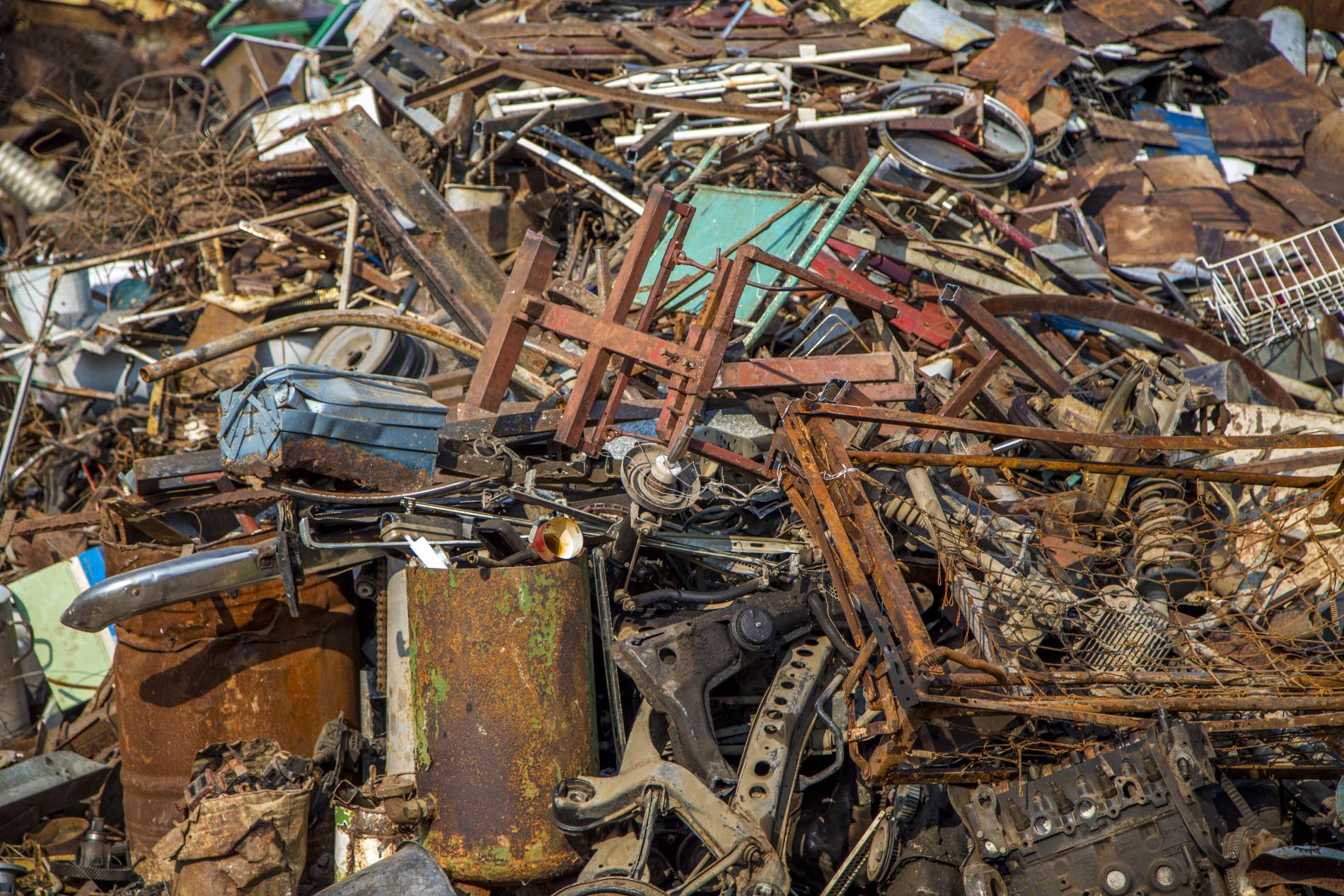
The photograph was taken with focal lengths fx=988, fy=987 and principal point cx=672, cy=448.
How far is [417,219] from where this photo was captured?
19.3ft

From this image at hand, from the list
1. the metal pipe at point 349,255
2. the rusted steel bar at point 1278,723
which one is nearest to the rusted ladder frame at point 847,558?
the rusted steel bar at point 1278,723

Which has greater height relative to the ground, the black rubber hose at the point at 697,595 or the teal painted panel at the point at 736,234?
the teal painted panel at the point at 736,234

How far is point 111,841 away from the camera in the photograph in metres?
4.66

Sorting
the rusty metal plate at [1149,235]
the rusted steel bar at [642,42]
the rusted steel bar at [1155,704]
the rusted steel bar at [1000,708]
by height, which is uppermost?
the rusted steel bar at [642,42]

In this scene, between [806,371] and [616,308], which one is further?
[806,371]

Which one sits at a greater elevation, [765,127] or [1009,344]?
[765,127]

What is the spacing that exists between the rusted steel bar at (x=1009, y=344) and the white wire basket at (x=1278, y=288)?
162 cm

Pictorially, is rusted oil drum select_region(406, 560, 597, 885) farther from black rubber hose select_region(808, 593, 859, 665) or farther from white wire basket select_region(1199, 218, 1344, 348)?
white wire basket select_region(1199, 218, 1344, 348)

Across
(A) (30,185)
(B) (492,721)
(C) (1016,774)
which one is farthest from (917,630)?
(A) (30,185)

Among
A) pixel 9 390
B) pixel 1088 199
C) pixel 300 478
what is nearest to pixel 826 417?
pixel 300 478

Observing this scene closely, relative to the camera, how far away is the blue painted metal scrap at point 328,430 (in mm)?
4004

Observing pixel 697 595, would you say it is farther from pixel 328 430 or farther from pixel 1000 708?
pixel 328 430

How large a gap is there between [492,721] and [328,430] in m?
1.38

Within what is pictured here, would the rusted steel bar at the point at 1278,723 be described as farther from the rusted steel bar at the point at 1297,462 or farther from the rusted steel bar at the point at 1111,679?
the rusted steel bar at the point at 1297,462
